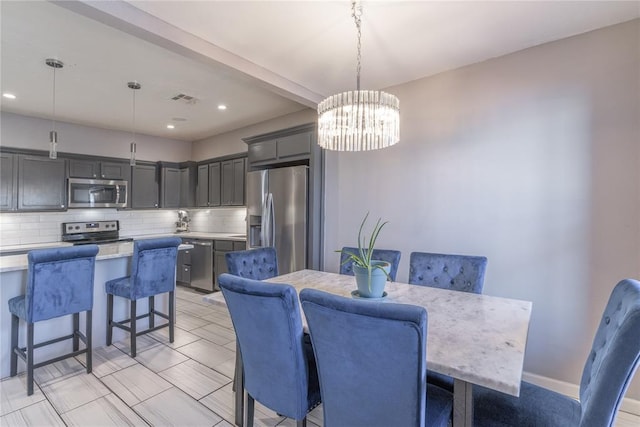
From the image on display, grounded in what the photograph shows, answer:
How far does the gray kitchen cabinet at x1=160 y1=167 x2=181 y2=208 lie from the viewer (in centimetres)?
574

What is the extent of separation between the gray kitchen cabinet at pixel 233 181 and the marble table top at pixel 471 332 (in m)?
3.13

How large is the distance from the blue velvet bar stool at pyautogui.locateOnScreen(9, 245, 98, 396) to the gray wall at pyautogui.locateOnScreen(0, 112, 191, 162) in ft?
10.5

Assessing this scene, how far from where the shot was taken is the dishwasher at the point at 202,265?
4.98 meters

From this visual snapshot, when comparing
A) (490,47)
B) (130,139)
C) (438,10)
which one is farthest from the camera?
(130,139)

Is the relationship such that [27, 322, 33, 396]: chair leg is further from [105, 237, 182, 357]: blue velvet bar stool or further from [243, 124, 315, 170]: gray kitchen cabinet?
[243, 124, 315, 170]: gray kitchen cabinet

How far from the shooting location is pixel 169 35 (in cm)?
225

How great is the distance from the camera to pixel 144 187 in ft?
18.2

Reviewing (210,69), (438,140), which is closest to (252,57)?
(210,69)

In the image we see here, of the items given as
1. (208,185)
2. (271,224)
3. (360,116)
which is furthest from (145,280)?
(208,185)

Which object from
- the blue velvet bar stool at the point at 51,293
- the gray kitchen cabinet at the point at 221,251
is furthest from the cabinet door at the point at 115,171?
the blue velvet bar stool at the point at 51,293

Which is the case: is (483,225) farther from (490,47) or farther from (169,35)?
(169,35)

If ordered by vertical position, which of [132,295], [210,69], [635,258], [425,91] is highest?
[210,69]

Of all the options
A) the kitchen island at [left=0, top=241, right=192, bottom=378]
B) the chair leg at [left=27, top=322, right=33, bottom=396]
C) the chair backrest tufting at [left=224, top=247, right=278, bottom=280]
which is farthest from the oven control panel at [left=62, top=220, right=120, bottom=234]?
the chair backrest tufting at [left=224, top=247, right=278, bottom=280]

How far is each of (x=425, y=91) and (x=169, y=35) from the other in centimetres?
234
